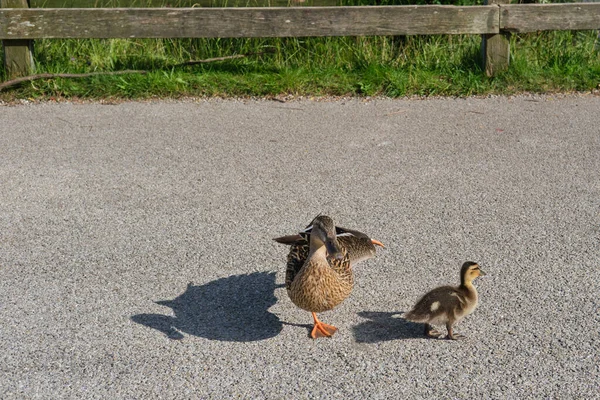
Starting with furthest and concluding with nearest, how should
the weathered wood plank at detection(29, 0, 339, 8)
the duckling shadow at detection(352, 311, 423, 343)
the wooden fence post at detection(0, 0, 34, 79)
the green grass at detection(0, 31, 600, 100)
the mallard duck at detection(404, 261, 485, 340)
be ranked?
the weathered wood plank at detection(29, 0, 339, 8) → the green grass at detection(0, 31, 600, 100) → the wooden fence post at detection(0, 0, 34, 79) → the duckling shadow at detection(352, 311, 423, 343) → the mallard duck at detection(404, 261, 485, 340)

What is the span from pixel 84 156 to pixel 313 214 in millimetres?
2230

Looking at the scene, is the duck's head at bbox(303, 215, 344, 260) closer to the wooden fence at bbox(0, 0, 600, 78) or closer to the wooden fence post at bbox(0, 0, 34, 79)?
the wooden fence at bbox(0, 0, 600, 78)

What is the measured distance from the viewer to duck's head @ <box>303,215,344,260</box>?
155 inches

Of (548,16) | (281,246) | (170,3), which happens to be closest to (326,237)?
(281,246)

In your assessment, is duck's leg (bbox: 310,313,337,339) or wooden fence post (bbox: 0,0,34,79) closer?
duck's leg (bbox: 310,313,337,339)

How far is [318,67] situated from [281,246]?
3.74 m

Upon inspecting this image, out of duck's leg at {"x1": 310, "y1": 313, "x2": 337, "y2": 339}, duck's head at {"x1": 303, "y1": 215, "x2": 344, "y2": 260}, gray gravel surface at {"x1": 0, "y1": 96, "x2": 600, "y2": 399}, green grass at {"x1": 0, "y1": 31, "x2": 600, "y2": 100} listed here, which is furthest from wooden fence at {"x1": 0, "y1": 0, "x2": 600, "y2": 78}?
duck's leg at {"x1": 310, "y1": 313, "x2": 337, "y2": 339}

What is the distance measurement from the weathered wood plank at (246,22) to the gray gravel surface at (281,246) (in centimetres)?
72

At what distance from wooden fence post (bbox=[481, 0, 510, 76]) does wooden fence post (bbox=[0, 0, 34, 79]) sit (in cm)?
462

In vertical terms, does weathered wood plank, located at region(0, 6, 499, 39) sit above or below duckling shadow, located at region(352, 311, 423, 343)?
above

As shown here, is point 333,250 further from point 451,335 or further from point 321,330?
point 451,335

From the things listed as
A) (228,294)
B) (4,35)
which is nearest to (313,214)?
(228,294)

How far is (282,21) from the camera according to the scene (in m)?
7.93

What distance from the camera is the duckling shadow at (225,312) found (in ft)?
13.9
